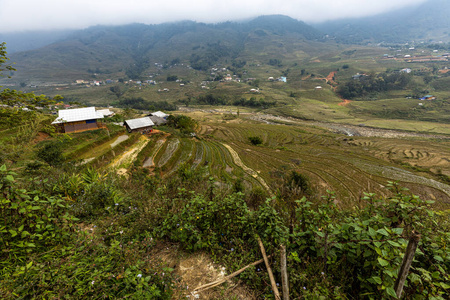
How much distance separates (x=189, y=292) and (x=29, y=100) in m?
7.37

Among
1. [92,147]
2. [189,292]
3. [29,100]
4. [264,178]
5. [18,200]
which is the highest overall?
[29,100]

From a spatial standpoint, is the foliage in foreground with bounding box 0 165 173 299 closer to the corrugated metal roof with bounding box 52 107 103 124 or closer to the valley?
the valley

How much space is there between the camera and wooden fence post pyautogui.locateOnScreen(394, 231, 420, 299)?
6.88 feet

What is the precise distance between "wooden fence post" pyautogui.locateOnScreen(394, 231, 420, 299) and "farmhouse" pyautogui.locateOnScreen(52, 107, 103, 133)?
31854 millimetres

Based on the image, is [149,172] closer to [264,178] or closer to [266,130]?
[264,178]

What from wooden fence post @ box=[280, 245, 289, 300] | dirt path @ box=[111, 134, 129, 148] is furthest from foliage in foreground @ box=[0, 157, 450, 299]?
dirt path @ box=[111, 134, 129, 148]

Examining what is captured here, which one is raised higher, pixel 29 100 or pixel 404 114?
pixel 29 100

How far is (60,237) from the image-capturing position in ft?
11.7

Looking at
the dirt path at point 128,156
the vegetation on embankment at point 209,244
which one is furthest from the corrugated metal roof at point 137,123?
the vegetation on embankment at point 209,244

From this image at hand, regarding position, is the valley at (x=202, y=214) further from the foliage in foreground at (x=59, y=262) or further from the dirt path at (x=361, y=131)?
the dirt path at (x=361, y=131)

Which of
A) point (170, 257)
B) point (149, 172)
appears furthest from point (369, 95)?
point (170, 257)

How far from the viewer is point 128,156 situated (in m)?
22.4

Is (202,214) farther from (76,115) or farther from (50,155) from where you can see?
(76,115)

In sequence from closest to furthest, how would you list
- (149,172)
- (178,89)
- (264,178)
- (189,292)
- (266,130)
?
(189,292), (149,172), (264,178), (266,130), (178,89)
